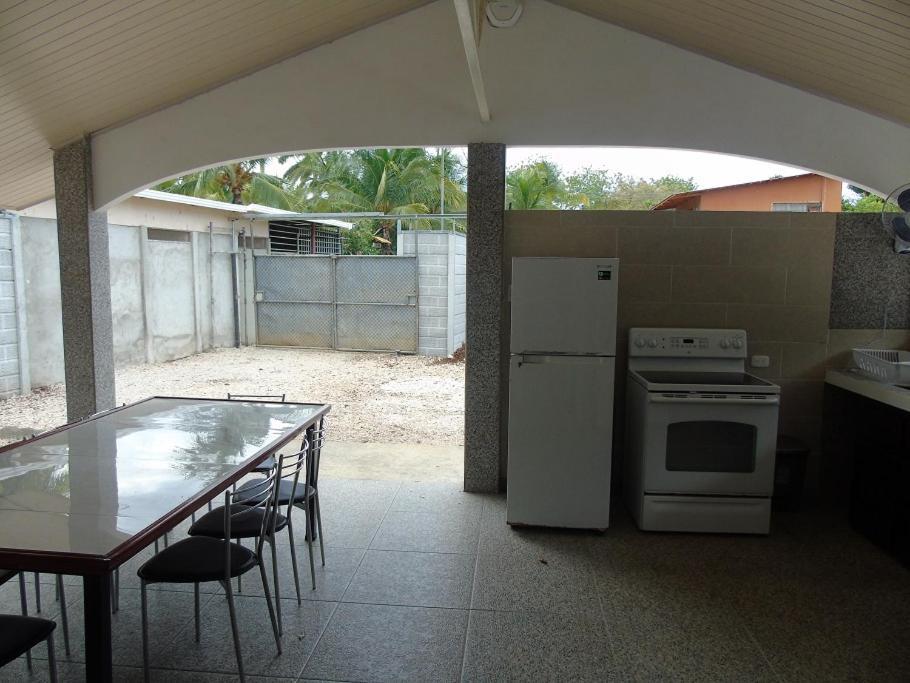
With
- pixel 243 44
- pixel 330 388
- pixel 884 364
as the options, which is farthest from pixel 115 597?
pixel 330 388

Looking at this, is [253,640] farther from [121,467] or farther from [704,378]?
[704,378]

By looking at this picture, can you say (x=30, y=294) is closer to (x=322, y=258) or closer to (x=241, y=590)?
(x=322, y=258)

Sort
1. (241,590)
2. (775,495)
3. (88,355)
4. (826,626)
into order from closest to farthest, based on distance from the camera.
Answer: (826,626)
(241,590)
(775,495)
(88,355)

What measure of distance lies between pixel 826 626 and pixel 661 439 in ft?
3.88

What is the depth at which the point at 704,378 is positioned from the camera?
3.85 m

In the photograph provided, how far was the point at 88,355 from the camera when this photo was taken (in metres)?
4.52

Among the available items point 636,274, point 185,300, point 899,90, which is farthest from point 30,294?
point 899,90

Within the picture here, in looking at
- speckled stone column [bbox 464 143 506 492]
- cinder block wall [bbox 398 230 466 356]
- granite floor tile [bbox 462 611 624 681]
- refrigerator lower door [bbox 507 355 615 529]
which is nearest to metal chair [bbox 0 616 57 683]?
granite floor tile [bbox 462 611 624 681]

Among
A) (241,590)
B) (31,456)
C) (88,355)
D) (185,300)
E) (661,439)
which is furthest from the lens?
(185,300)

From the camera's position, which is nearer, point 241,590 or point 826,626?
point 826,626

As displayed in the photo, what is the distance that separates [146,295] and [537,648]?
24.1 feet

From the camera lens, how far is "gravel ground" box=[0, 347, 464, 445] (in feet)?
19.1

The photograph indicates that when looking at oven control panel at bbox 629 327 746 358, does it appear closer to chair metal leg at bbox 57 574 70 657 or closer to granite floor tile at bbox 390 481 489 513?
granite floor tile at bbox 390 481 489 513

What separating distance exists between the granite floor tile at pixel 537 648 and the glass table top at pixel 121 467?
3.95 ft
